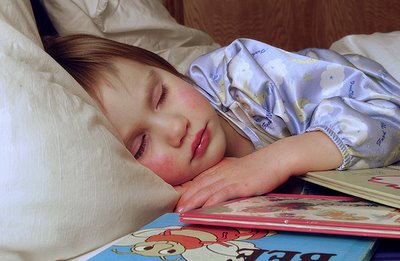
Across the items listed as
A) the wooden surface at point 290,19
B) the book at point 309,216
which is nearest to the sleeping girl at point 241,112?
the book at point 309,216

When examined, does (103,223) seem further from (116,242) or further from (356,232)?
(356,232)

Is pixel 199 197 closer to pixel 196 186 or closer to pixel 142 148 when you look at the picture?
pixel 196 186

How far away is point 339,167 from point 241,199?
16 cm

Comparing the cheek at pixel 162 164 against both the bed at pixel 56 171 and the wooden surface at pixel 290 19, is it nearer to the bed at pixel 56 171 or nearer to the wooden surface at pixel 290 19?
the bed at pixel 56 171

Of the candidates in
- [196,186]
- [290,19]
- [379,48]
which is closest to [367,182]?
[196,186]

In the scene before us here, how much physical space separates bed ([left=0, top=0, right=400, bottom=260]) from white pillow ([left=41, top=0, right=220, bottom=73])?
451 mm

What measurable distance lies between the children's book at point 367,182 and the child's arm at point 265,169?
21 millimetres

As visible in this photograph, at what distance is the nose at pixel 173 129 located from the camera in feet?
3.20

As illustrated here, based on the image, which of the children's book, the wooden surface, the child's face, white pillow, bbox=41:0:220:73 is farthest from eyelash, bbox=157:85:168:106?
the wooden surface

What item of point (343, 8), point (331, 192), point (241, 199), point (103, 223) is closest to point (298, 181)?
point (331, 192)

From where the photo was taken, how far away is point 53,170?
73 centimetres

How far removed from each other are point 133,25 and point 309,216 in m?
0.83

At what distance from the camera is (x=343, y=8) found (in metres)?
2.00

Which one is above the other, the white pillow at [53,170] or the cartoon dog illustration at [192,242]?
the white pillow at [53,170]
